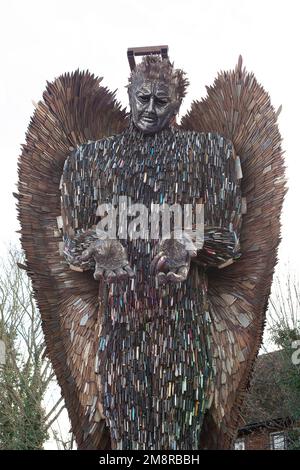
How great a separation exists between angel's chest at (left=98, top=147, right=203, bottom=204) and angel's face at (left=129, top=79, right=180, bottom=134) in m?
0.24

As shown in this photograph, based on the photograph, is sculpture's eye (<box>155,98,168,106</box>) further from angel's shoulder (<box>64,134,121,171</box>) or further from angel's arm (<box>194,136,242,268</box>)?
angel's arm (<box>194,136,242,268</box>)

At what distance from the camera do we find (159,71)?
6.86m

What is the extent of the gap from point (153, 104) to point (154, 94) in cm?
8

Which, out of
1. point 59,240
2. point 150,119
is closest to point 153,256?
point 59,240

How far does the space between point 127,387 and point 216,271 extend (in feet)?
4.22

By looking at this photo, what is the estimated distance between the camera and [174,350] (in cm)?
620

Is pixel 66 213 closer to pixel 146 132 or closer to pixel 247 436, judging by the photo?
pixel 146 132

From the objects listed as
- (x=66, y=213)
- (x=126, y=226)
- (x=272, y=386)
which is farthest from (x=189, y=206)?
(x=272, y=386)

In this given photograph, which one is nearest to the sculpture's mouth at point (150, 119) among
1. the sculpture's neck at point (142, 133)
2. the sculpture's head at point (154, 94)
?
the sculpture's head at point (154, 94)

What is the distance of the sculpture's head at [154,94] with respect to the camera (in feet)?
22.4

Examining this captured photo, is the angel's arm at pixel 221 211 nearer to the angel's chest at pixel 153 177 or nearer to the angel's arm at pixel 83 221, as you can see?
the angel's chest at pixel 153 177

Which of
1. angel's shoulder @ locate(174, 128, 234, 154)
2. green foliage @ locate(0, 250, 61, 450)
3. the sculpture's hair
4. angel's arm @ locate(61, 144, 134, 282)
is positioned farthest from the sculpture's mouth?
green foliage @ locate(0, 250, 61, 450)

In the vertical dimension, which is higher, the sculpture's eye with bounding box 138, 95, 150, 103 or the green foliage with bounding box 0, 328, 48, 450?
the sculpture's eye with bounding box 138, 95, 150, 103

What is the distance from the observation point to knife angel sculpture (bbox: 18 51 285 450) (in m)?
6.17
